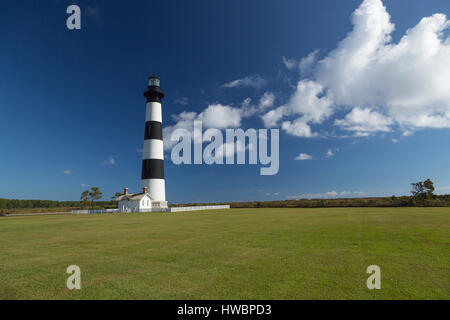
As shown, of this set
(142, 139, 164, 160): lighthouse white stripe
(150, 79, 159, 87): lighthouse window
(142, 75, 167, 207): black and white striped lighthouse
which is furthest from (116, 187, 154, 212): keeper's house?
(150, 79, 159, 87): lighthouse window

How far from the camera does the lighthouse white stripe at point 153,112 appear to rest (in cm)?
4834

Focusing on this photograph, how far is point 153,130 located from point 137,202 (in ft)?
47.8

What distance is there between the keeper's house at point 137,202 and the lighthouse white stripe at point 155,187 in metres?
0.81

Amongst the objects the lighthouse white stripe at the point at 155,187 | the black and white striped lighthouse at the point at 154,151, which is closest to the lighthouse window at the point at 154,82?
the black and white striped lighthouse at the point at 154,151

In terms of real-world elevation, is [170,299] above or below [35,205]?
above

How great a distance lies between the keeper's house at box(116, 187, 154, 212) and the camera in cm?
4503

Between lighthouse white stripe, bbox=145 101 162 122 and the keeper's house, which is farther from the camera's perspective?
lighthouse white stripe, bbox=145 101 162 122

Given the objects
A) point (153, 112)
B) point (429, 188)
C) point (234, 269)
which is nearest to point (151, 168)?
point (153, 112)

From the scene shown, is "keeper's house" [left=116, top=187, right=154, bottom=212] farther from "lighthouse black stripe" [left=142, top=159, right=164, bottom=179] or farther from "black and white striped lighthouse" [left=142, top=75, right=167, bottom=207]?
"lighthouse black stripe" [left=142, top=159, right=164, bottom=179]

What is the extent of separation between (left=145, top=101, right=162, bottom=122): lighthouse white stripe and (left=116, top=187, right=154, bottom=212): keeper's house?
1441 centimetres
